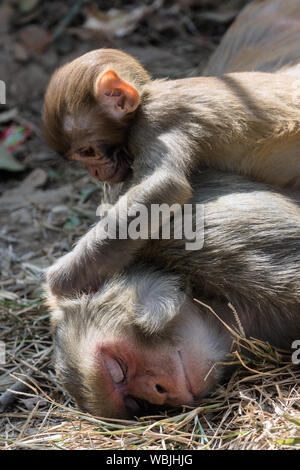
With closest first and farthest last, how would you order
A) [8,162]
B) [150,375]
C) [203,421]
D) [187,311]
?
1. [203,421]
2. [150,375]
3. [187,311]
4. [8,162]

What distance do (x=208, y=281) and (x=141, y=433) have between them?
792mm

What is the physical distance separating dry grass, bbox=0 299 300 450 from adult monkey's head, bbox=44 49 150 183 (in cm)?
126

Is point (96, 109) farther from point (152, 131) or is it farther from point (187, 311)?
point (187, 311)


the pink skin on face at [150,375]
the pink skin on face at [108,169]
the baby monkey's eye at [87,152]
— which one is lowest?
the pink skin on face at [150,375]

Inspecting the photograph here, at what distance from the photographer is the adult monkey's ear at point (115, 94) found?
366 cm

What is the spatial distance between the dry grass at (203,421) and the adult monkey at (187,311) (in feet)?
0.32

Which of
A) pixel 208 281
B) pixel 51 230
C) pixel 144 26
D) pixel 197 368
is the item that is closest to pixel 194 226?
pixel 208 281

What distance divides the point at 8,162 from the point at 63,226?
1.07 meters

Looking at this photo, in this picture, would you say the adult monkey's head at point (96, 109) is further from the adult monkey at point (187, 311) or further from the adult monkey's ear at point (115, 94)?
the adult monkey at point (187, 311)

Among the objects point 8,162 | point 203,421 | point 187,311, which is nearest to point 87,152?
point 187,311

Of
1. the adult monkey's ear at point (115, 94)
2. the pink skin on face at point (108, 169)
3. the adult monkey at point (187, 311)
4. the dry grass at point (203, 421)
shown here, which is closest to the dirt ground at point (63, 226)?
the dry grass at point (203, 421)

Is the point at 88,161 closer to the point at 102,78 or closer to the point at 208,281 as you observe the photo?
the point at 102,78

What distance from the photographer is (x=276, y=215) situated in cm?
330

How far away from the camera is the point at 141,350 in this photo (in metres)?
3.23
